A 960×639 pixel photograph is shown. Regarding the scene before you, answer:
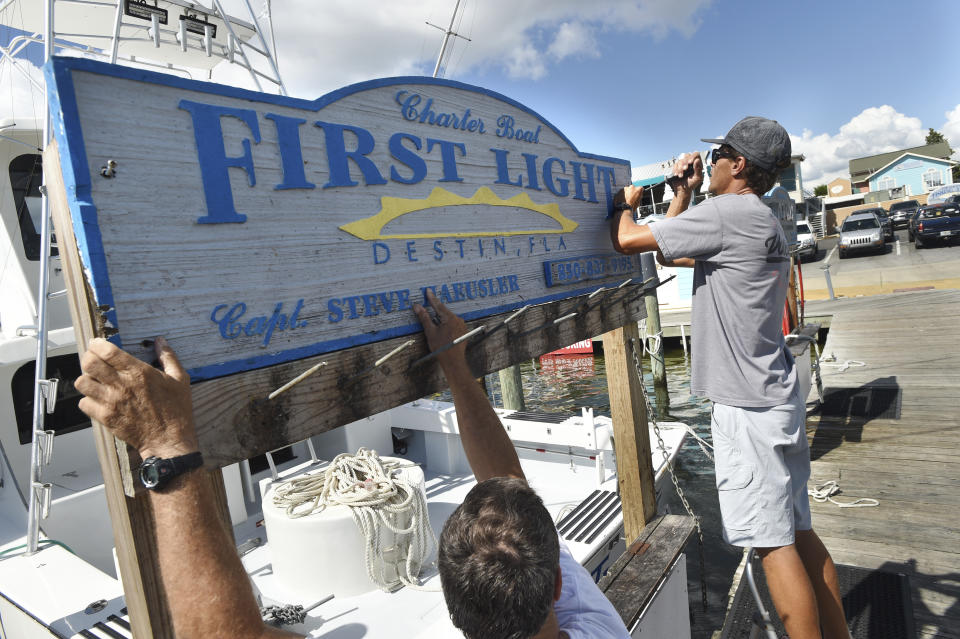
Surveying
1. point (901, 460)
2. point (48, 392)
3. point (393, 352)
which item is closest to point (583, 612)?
point (393, 352)

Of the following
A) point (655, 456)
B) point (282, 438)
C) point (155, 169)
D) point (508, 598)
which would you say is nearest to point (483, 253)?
point (282, 438)

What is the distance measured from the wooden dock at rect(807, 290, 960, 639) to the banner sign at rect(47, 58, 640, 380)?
305 centimetres

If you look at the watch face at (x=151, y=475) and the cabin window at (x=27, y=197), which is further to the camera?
the cabin window at (x=27, y=197)

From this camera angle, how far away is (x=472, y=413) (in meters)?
1.82

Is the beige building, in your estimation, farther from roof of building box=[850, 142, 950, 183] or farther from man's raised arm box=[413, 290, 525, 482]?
man's raised arm box=[413, 290, 525, 482]

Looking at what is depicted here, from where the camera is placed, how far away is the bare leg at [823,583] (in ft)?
7.20

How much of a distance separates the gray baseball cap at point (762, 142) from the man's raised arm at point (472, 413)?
1324 millimetres

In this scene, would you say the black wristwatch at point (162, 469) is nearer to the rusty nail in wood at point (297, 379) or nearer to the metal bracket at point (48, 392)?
the rusty nail in wood at point (297, 379)

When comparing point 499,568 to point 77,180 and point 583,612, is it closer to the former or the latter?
point 583,612

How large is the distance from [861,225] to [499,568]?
27.5 metres

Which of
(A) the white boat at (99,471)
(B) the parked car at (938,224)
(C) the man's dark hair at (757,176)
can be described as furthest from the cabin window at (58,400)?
(B) the parked car at (938,224)

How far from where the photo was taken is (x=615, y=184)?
2783 mm

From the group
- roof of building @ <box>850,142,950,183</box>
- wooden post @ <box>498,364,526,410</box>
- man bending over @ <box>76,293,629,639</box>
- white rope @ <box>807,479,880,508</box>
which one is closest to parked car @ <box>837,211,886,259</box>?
wooden post @ <box>498,364,526,410</box>

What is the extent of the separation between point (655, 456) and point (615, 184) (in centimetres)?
390
